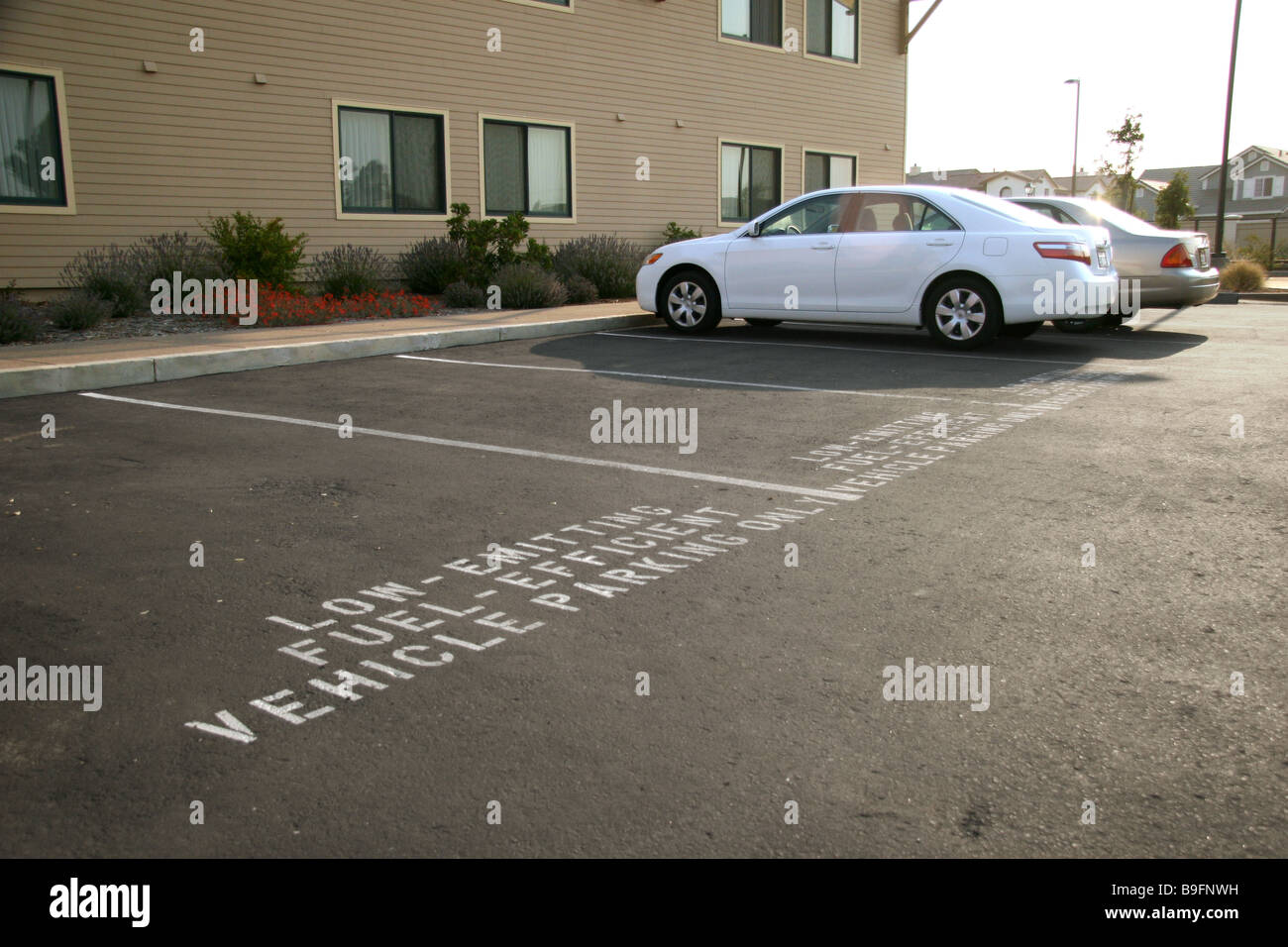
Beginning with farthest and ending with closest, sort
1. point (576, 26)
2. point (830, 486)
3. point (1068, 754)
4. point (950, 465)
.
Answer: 1. point (576, 26)
2. point (950, 465)
3. point (830, 486)
4. point (1068, 754)

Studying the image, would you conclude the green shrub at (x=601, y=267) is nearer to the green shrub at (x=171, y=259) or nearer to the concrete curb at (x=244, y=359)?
the concrete curb at (x=244, y=359)

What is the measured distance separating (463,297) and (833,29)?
1333 cm

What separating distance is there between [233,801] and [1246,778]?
2.78m

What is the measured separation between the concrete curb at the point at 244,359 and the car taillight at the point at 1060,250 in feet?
17.9

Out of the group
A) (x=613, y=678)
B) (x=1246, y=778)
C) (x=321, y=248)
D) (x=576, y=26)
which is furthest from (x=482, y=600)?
(x=576, y=26)

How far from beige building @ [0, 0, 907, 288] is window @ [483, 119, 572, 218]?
0.04 metres

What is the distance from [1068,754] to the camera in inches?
127

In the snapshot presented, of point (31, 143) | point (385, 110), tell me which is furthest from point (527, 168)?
point (31, 143)

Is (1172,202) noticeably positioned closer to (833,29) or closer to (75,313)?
(833,29)

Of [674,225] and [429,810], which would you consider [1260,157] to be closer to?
[674,225]

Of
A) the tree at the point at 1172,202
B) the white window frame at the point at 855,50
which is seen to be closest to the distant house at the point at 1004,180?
the tree at the point at 1172,202

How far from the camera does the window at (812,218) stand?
41.1ft
